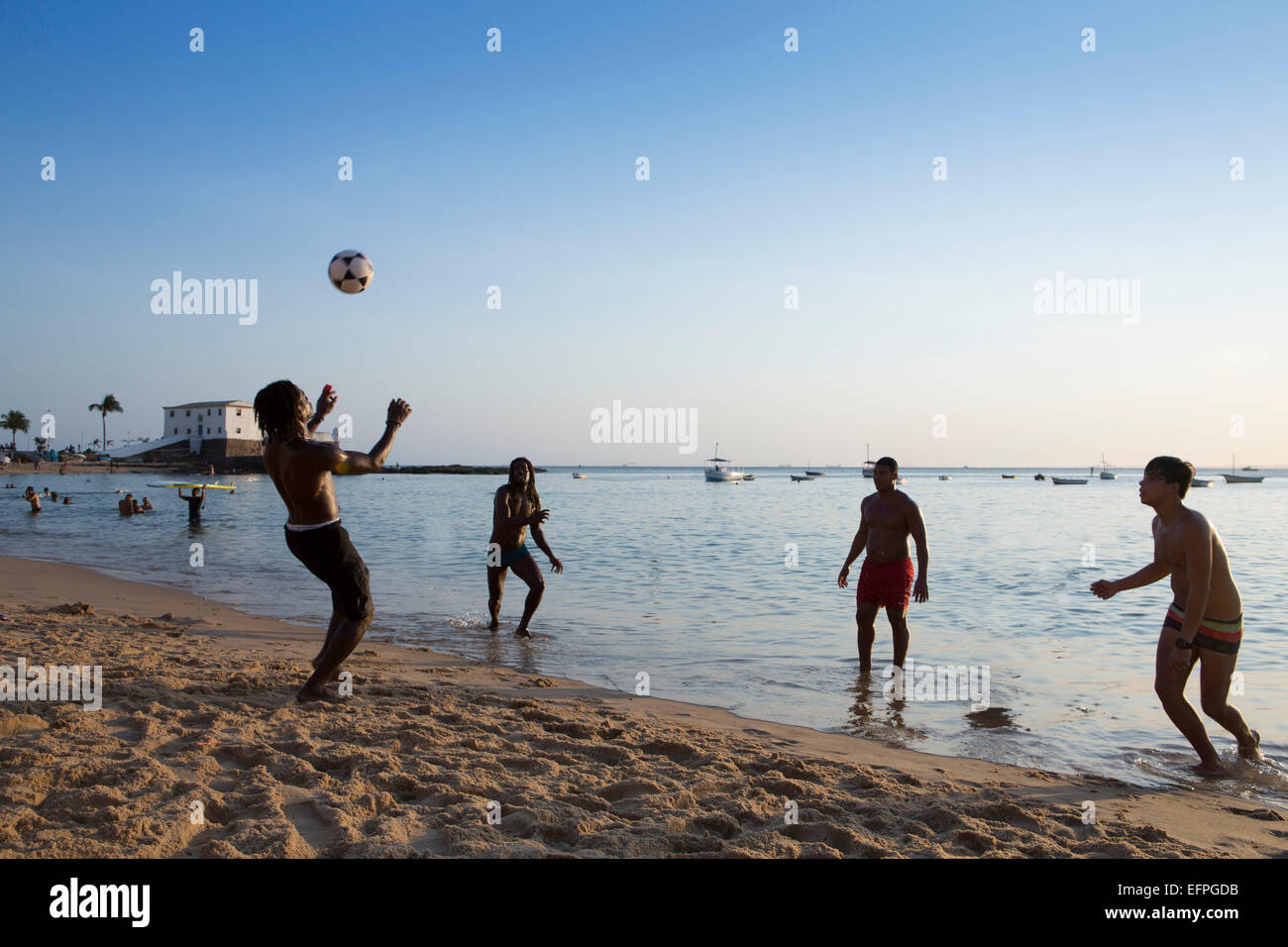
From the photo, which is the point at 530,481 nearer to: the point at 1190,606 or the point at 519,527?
the point at 519,527

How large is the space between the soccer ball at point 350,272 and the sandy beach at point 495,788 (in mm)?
4407

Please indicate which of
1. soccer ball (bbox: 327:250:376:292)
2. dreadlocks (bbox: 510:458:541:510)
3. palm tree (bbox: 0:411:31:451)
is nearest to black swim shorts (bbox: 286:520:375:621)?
dreadlocks (bbox: 510:458:541:510)

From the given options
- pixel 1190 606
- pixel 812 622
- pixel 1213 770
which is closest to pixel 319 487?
pixel 1190 606

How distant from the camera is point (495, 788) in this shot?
159 inches

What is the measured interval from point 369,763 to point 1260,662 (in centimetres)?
963

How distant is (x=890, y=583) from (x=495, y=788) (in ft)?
15.8

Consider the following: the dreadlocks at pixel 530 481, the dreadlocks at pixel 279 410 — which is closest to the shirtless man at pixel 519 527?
the dreadlocks at pixel 530 481

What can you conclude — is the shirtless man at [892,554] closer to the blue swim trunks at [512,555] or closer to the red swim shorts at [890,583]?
the red swim shorts at [890,583]

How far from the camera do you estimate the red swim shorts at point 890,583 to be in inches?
→ 299

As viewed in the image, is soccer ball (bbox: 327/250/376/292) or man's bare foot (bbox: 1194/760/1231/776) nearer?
man's bare foot (bbox: 1194/760/1231/776)

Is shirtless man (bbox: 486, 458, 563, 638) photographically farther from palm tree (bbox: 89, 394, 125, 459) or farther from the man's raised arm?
palm tree (bbox: 89, 394, 125, 459)

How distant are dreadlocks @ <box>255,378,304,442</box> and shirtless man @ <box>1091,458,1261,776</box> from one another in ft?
17.7

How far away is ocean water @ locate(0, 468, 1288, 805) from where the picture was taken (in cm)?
645

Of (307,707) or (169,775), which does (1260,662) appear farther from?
(169,775)
